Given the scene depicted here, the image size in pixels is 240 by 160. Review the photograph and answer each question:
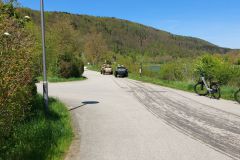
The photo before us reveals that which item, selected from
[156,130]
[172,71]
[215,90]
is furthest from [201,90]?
[172,71]

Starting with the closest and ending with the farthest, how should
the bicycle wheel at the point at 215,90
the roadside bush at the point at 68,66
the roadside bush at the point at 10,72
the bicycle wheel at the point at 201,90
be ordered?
1. the roadside bush at the point at 10,72
2. the bicycle wheel at the point at 215,90
3. the bicycle wheel at the point at 201,90
4. the roadside bush at the point at 68,66

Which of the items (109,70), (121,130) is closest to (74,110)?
(121,130)

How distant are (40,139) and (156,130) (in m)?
3.53

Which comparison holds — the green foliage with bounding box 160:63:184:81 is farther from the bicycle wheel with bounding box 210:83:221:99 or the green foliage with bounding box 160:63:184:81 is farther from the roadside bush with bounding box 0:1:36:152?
the roadside bush with bounding box 0:1:36:152

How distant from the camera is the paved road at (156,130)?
811 centimetres

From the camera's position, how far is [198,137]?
974cm

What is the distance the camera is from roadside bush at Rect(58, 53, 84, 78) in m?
35.3

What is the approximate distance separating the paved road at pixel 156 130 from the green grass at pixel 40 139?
1.21 ft

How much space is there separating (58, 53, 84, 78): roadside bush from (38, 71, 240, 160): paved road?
17.9 m

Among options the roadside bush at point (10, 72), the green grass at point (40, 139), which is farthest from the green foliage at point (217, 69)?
the roadside bush at point (10, 72)

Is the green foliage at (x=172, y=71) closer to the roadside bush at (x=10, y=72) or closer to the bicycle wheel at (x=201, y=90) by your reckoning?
the bicycle wheel at (x=201, y=90)

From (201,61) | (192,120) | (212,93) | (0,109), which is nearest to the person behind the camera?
(0,109)

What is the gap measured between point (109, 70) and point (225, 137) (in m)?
39.9

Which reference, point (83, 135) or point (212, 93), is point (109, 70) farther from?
point (83, 135)
